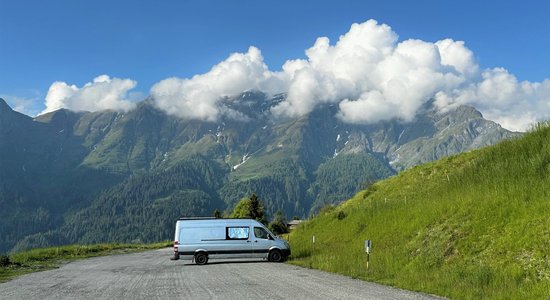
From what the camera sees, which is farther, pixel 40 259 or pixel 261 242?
pixel 40 259

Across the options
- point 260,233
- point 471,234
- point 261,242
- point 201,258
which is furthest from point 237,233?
point 471,234

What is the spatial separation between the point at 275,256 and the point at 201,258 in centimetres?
500

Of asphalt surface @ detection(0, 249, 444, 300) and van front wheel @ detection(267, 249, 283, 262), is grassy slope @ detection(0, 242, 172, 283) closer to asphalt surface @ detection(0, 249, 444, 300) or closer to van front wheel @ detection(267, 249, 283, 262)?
asphalt surface @ detection(0, 249, 444, 300)

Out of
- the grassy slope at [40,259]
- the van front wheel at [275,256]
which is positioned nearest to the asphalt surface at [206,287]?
the grassy slope at [40,259]

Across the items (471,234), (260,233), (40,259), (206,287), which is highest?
(471,234)

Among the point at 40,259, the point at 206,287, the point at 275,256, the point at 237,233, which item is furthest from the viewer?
the point at 40,259

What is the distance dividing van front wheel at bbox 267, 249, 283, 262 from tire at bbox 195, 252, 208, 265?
4258 mm

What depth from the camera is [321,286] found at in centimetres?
1767

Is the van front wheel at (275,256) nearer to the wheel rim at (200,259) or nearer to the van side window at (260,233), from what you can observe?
the van side window at (260,233)

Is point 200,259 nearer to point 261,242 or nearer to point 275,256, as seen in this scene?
point 261,242

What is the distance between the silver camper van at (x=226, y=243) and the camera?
105 feet

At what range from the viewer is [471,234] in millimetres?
20703

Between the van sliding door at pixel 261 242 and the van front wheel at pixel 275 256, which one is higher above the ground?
the van sliding door at pixel 261 242

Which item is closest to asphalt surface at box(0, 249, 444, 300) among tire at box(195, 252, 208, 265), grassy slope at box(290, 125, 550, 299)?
grassy slope at box(290, 125, 550, 299)
